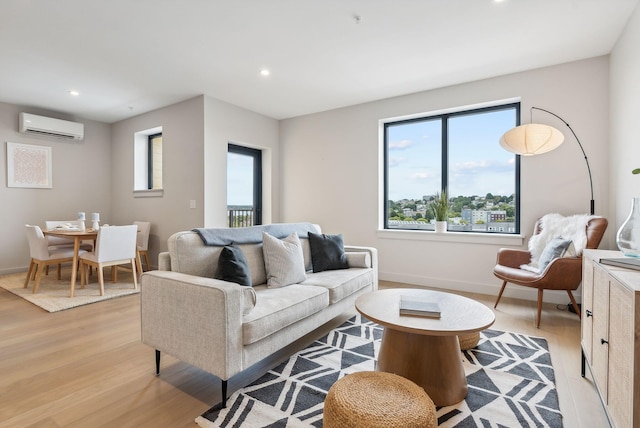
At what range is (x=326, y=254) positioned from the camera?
3.05 m

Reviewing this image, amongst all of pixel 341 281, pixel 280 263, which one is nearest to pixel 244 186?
pixel 280 263

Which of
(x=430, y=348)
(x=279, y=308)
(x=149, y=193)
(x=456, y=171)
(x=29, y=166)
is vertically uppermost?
(x=29, y=166)

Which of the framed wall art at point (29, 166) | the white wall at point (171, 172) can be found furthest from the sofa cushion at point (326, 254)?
the framed wall art at point (29, 166)

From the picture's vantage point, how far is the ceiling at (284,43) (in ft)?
7.91

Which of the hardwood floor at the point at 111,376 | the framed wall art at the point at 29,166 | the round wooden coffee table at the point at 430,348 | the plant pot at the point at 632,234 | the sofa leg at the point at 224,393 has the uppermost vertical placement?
the framed wall art at the point at 29,166

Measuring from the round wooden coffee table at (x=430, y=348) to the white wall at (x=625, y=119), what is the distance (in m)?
1.88

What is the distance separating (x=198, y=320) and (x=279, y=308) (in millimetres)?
475

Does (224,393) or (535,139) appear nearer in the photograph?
(224,393)

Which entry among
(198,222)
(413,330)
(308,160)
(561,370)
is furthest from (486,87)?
(198,222)

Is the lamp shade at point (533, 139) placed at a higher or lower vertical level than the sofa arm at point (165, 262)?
higher

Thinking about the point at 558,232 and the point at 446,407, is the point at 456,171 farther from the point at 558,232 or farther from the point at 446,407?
the point at 446,407

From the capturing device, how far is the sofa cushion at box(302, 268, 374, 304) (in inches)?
97.8

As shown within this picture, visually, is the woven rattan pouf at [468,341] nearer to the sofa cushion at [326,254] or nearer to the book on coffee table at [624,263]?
the book on coffee table at [624,263]

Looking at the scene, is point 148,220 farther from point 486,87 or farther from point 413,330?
point 486,87
